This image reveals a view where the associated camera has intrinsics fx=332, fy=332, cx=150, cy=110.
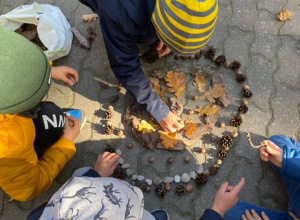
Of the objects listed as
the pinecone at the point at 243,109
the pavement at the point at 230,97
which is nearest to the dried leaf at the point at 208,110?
the pavement at the point at 230,97

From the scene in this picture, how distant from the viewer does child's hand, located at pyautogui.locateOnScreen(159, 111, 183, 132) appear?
211 centimetres

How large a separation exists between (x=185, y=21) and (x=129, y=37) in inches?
17.5

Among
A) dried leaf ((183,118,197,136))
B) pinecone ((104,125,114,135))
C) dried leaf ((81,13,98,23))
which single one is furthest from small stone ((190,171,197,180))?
dried leaf ((81,13,98,23))

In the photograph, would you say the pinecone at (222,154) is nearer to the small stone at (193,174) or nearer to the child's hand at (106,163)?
the small stone at (193,174)

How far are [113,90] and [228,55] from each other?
881 mm

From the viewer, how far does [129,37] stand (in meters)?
1.74

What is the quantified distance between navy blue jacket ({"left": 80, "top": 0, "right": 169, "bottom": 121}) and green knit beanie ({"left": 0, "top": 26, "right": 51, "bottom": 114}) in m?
0.44

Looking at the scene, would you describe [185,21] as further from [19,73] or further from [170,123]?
[170,123]

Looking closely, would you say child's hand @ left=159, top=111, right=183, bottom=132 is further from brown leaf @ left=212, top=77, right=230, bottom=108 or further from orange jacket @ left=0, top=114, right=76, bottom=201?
orange jacket @ left=0, top=114, right=76, bottom=201

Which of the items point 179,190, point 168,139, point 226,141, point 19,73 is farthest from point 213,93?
point 19,73

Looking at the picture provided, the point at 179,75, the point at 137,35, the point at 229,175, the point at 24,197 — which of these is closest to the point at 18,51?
the point at 137,35

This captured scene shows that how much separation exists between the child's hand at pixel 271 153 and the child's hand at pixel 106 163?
901mm

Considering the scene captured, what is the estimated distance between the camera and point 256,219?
1.94 m

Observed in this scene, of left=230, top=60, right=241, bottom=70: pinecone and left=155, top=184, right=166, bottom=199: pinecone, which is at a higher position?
left=230, top=60, right=241, bottom=70: pinecone
